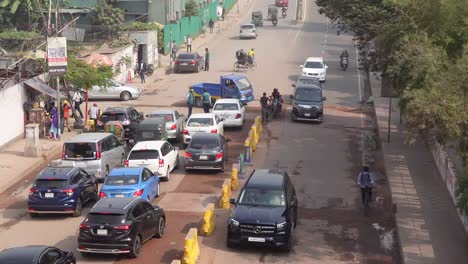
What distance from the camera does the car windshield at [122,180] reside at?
78.0 ft

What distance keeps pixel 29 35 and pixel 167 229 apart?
3672 centimetres

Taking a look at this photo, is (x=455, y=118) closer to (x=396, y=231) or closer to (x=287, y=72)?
(x=396, y=231)

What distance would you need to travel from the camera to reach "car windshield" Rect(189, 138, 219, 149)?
29172 millimetres

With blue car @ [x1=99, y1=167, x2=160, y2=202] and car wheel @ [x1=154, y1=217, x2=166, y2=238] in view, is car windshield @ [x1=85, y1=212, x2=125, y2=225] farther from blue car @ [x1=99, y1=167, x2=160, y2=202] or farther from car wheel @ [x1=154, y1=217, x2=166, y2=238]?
blue car @ [x1=99, y1=167, x2=160, y2=202]

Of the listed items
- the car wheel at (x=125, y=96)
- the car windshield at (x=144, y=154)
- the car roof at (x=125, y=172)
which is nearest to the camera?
the car roof at (x=125, y=172)

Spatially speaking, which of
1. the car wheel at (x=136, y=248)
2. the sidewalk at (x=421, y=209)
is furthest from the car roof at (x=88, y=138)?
the sidewalk at (x=421, y=209)

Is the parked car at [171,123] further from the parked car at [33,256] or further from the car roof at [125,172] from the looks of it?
the parked car at [33,256]

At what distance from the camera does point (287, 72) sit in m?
57.6

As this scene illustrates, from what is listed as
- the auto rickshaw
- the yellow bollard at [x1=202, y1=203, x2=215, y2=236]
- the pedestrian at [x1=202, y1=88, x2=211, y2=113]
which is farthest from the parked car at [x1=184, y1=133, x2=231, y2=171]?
the auto rickshaw

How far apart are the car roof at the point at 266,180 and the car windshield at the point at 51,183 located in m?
5.40

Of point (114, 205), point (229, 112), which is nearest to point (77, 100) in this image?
point (229, 112)

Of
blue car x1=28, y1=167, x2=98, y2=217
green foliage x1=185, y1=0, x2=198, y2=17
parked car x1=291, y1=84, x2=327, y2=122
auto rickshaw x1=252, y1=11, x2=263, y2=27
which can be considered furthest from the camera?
auto rickshaw x1=252, y1=11, x2=263, y2=27

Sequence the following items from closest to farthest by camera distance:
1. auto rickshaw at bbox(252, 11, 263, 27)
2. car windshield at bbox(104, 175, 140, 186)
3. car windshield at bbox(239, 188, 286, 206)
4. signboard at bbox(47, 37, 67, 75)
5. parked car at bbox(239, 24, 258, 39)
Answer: car windshield at bbox(239, 188, 286, 206), car windshield at bbox(104, 175, 140, 186), signboard at bbox(47, 37, 67, 75), parked car at bbox(239, 24, 258, 39), auto rickshaw at bbox(252, 11, 263, 27)

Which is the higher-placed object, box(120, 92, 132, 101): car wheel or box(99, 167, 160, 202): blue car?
box(99, 167, 160, 202): blue car
